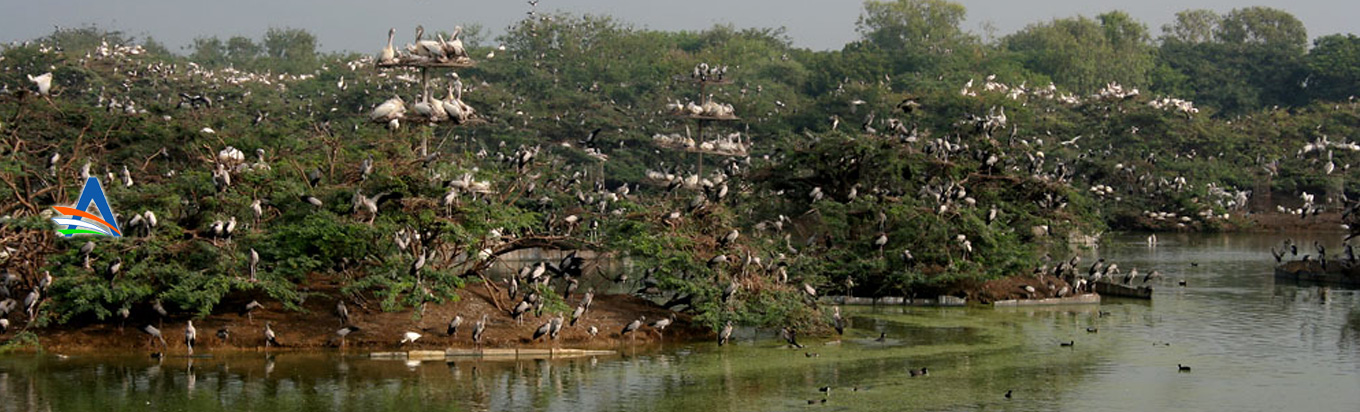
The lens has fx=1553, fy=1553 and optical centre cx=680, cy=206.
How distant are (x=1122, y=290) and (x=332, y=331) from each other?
15.3 meters

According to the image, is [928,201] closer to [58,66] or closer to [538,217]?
[538,217]

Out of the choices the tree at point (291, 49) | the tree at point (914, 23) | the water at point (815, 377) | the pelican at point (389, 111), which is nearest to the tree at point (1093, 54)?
the tree at point (914, 23)

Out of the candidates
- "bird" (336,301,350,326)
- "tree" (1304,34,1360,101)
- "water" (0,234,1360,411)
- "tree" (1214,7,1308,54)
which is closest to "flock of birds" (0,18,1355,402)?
"bird" (336,301,350,326)

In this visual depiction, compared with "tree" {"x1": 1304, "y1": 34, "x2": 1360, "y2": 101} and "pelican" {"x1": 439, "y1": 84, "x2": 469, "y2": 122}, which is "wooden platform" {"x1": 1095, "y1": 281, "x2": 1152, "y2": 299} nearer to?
"pelican" {"x1": 439, "y1": 84, "x2": 469, "y2": 122}

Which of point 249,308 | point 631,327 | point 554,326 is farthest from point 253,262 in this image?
point 631,327

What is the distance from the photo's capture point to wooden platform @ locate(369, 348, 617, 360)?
58.2 ft

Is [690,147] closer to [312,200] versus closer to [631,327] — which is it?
[631,327]

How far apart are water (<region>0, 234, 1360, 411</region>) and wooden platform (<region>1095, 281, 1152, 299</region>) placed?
4.46 metres

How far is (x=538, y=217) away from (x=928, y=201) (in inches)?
312

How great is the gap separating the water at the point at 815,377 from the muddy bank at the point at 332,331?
470mm

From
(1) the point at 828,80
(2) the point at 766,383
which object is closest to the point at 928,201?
(2) the point at 766,383

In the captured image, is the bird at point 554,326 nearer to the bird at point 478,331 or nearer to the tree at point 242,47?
the bird at point 478,331

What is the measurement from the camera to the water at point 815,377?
15.5m

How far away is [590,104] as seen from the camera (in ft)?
202
